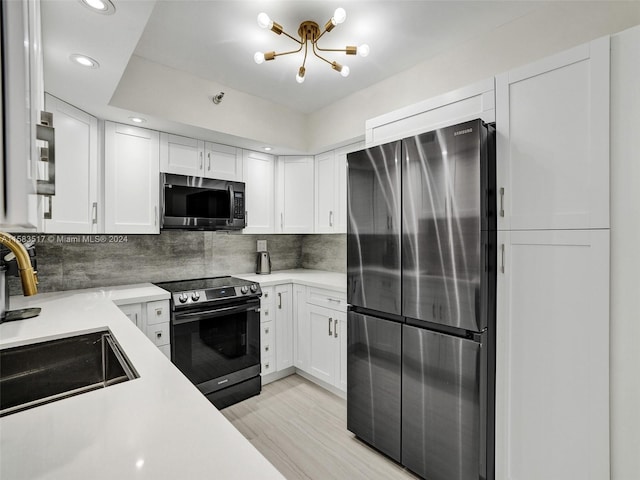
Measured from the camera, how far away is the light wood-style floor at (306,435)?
1895mm

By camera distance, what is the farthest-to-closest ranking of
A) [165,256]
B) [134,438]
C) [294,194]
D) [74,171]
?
[294,194]
[165,256]
[74,171]
[134,438]

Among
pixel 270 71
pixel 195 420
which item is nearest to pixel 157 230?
pixel 270 71

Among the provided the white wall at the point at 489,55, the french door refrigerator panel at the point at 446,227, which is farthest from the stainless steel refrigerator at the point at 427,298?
the white wall at the point at 489,55

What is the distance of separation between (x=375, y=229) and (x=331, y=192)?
1361 millimetres

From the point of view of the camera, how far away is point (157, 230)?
263cm

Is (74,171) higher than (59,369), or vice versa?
(74,171)

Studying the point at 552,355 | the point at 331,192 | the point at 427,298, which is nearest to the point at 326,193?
the point at 331,192

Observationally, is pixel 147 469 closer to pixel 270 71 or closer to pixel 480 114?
pixel 480 114

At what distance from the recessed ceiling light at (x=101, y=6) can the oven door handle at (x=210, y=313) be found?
185 cm

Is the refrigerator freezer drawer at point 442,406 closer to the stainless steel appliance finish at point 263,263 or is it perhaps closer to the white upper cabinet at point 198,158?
the stainless steel appliance finish at point 263,263

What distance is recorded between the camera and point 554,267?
143cm

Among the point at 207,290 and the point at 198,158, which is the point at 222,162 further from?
the point at 207,290

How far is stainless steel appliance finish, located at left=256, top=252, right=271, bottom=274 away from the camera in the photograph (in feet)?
11.5

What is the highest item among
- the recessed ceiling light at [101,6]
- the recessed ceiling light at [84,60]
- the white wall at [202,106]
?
the white wall at [202,106]
